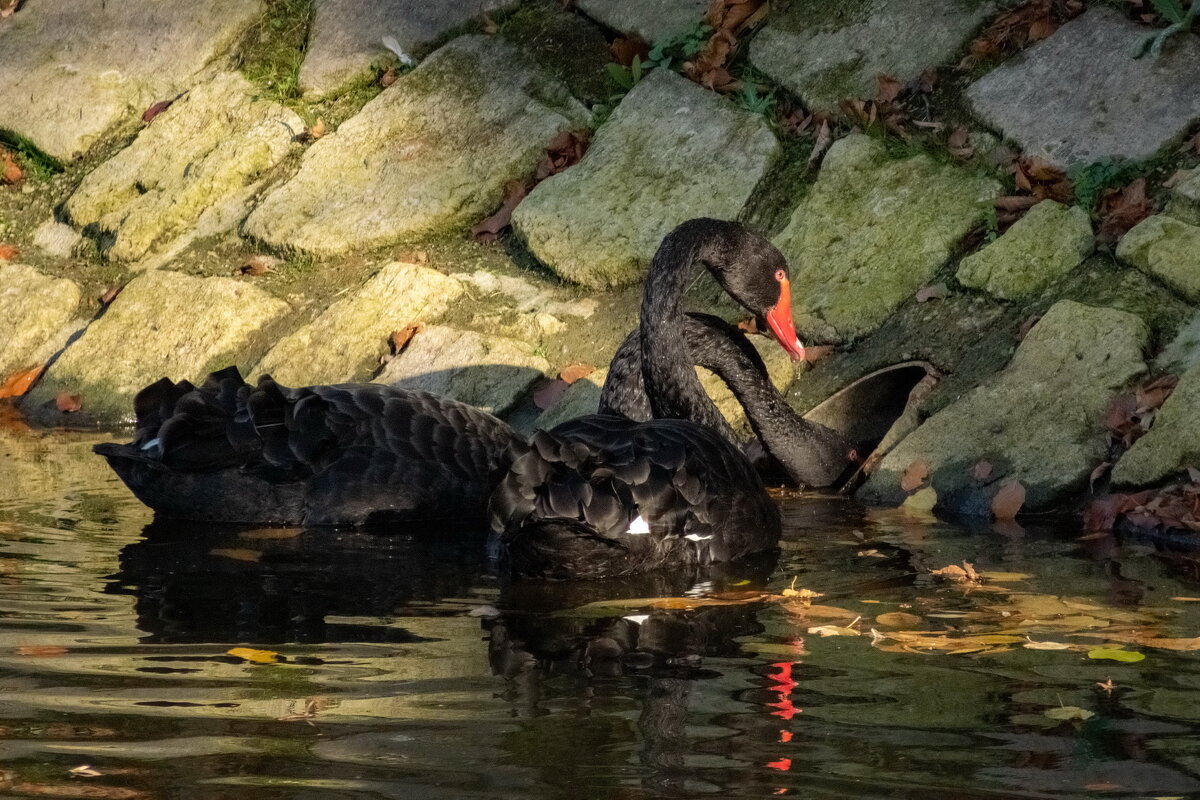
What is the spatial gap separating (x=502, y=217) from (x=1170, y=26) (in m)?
3.37

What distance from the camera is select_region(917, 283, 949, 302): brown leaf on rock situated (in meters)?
6.93

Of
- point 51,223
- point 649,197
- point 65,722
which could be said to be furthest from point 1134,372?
point 51,223

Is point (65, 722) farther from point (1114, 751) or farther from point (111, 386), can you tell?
point (111, 386)

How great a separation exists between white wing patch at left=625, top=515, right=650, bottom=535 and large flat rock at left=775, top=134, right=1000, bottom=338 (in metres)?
2.33

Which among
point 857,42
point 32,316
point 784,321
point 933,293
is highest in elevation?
point 857,42

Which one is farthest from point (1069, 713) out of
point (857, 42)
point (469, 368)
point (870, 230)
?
point (857, 42)

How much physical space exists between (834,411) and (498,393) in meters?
1.55

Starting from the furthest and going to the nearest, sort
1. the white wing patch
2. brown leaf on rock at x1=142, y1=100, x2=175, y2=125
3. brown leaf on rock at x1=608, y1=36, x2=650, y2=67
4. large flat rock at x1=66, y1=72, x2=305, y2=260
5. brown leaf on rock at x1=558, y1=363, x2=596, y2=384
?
brown leaf on rock at x1=142, y1=100, x2=175, y2=125, large flat rock at x1=66, y1=72, x2=305, y2=260, brown leaf on rock at x1=608, y1=36, x2=650, y2=67, brown leaf on rock at x1=558, y1=363, x2=596, y2=384, the white wing patch

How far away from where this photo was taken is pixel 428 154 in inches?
350

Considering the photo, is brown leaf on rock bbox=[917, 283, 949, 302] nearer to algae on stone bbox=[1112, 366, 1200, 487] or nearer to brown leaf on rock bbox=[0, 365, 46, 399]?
algae on stone bbox=[1112, 366, 1200, 487]

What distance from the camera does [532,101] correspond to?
29.3 feet

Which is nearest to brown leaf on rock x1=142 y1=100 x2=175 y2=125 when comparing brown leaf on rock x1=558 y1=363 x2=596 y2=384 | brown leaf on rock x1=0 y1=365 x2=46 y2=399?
brown leaf on rock x1=0 y1=365 x2=46 y2=399

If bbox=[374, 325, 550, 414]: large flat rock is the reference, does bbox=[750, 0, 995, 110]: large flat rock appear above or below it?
above

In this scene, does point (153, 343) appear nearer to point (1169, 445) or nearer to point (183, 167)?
point (183, 167)
